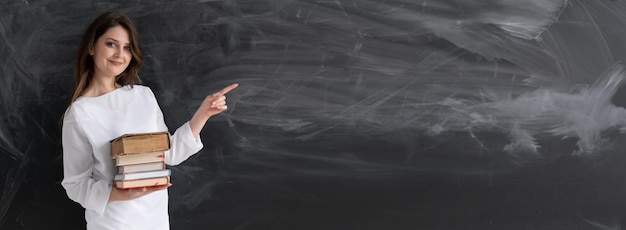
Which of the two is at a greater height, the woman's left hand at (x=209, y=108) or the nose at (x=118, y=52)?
the nose at (x=118, y=52)

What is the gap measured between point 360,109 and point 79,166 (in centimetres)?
101

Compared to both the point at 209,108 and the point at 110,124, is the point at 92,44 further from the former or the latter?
the point at 209,108

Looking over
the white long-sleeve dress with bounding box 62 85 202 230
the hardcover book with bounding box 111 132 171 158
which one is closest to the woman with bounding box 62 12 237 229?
the white long-sleeve dress with bounding box 62 85 202 230

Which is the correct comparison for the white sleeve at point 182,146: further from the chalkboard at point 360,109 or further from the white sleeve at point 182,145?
the chalkboard at point 360,109

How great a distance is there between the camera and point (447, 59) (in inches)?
98.7

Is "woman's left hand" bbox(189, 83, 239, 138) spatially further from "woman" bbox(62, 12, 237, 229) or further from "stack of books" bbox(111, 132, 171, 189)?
"stack of books" bbox(111, 132, 171, 189)

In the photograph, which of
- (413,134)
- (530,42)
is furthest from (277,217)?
(530,42)

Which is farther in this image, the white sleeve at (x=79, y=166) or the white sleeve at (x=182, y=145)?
the white sleeve at (x=182, y=145)

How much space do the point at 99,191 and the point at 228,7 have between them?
815 mm

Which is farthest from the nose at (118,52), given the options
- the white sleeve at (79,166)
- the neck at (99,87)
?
the white sleeve at (79,166)

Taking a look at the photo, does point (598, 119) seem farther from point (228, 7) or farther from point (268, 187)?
point (228, 7)

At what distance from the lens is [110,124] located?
Answer: 209 cm

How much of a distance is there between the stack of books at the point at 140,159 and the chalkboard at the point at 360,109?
0.49 m

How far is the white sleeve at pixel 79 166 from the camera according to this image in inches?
78.9
